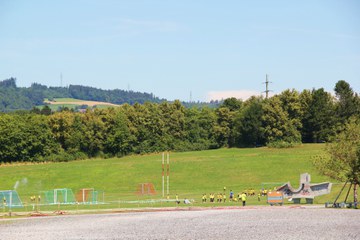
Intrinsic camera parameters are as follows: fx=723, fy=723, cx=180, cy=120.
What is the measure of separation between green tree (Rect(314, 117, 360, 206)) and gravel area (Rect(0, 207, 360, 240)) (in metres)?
10.5

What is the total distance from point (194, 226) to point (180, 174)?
63743 millimetres

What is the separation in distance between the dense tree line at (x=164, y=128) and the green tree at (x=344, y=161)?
233 ft

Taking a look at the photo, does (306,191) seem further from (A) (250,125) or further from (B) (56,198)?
(A) (250,125)

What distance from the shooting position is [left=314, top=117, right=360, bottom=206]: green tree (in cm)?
6550

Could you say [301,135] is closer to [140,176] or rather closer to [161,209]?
[140,176]

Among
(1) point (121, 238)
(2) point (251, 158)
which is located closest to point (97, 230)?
(1) point (121, 238)

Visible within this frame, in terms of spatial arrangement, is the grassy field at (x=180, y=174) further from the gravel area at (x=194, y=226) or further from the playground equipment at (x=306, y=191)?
the gravel area at (x=194, y=226)

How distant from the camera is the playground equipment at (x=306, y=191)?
72.3m

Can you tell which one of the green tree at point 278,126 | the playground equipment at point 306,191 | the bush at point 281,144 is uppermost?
the green tree at point 278,126

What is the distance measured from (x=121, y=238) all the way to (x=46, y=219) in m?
18.9

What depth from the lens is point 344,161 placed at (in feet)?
221

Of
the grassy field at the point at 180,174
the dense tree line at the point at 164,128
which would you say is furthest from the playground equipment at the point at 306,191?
the dense tree line at the point at 164,128

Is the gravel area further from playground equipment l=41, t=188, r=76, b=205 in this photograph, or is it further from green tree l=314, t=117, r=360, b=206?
playground equipment l=41, t=188, r=76, b=205

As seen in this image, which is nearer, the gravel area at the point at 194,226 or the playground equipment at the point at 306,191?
the gravel area at the point at 194,226
